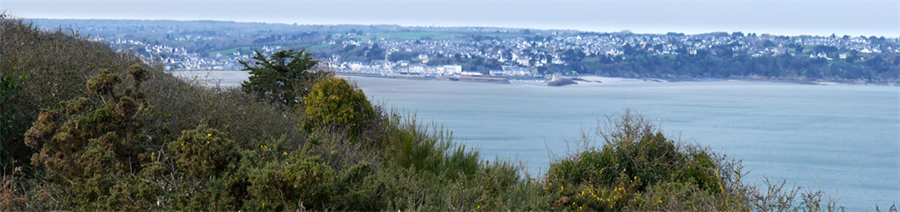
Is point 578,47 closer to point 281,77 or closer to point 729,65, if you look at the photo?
point 729,65

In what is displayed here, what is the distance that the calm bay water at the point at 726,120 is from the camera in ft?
101

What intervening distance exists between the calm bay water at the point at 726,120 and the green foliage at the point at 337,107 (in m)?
1.22

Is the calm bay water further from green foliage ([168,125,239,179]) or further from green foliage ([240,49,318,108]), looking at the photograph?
green foliage ([168,125,239,179])

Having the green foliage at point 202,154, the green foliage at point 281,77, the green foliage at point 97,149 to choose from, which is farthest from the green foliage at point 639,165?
the green foliage at point 281,77

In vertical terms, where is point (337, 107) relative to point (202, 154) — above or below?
below

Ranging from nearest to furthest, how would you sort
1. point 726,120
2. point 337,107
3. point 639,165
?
point 639,165 < point 337,107 < point 726,120

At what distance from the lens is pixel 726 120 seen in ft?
155

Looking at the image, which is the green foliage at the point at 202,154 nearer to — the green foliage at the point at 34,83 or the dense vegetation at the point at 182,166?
the dense vegetation at the point at 182,166

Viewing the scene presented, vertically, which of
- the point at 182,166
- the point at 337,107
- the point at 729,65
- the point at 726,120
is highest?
the point at 182,166

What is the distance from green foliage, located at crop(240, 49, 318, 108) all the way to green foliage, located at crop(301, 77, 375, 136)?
6.57 ft

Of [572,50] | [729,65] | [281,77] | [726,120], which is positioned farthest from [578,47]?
[281,77]

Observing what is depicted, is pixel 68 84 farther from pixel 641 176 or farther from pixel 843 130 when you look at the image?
pixel 843 130

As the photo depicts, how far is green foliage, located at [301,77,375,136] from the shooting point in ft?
26.0

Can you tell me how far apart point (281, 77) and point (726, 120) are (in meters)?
43.7
